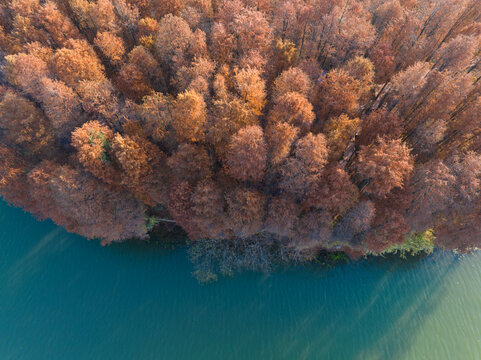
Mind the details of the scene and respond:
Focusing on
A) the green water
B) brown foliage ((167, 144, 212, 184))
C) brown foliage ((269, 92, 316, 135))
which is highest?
brown foliage ((269, 92, 316, 135))

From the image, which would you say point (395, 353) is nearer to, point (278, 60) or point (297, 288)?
point (297, 288)

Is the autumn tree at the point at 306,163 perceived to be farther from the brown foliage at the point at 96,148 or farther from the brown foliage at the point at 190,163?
the brown foliage at the point at 96,148

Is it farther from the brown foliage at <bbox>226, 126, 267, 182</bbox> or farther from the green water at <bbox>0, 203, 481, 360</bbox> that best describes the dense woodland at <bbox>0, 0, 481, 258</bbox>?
the green water at <bbox>0, 203, 481, 360</bbox>

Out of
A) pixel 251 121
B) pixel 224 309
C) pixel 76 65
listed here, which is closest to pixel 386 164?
pixel 251 121

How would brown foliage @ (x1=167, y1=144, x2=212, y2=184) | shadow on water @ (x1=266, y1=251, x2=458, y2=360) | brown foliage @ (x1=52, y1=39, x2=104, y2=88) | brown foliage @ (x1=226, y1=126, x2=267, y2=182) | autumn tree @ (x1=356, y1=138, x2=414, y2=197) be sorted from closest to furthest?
autumn tree @ (x1=356, y1=138, x2=414, y2=197), brown foliage @ (x1=226, y1=126, x2=267, y2=182), brown foliage @ (x1=167, y1=144, x2=212, y2=184), brown foliage @ (x1=52, y1=39, x2=104, y2=88), shadow on water @ (x1=266, y1=251, x2=458, y2=360)

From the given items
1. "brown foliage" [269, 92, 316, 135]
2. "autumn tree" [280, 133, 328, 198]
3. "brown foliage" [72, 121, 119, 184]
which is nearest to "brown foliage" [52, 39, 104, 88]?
"brown foliage" [72, 121, 119, 184]

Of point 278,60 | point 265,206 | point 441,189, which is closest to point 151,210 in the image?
point 265,206
